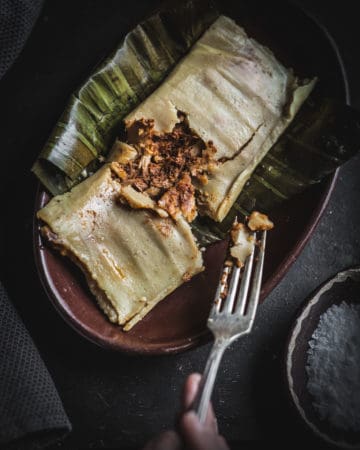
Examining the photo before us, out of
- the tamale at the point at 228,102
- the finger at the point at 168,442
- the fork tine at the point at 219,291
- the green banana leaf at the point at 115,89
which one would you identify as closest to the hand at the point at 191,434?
the finger at the point at 168,442

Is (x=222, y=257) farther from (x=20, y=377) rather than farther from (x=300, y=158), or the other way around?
(x=20, y=377)

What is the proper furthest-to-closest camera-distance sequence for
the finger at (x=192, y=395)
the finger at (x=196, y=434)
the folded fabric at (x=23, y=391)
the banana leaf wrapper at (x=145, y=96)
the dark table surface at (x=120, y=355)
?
the dark table surface at (x=120, y=355), the banana leaf wrapper at (x=145, y=96), the folded fabric at (x=23, y=391), the finger at (x=192, y=395), the finger at (x=196, y=434)

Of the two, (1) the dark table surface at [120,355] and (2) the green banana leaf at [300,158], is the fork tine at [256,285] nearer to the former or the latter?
(2) the green banana leaf at [300,158]

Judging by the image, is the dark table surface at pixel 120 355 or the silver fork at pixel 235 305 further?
the dark table surface at pixel 120 355

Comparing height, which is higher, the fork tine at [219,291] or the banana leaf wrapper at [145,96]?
the banana leaf wrapper at [145,96]

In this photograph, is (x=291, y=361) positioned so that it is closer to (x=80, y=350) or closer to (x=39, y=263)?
(x=80, y=350)

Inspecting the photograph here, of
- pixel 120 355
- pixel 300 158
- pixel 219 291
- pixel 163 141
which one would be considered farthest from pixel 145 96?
pixel 120 355

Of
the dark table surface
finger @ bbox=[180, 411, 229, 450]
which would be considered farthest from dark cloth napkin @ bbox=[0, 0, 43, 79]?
finger @ bbox=[180, 411, 229, 450]

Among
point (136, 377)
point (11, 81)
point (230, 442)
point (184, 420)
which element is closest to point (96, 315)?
point (136, 377)
